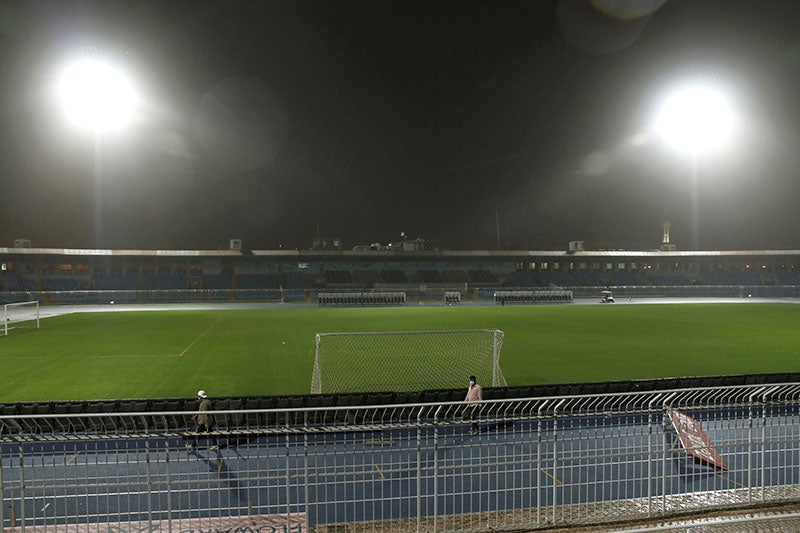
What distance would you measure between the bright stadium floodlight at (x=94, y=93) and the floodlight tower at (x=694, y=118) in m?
Answer: 41.5

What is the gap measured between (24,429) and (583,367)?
57.2 feet

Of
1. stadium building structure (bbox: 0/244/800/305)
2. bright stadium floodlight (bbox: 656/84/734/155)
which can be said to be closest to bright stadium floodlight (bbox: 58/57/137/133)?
stadium building structure (bbox: 0/244/800/305)

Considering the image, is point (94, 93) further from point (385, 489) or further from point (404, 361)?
point (385, 489)

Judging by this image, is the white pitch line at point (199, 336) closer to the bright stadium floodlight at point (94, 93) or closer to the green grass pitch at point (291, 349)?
the green grass pitch at point (291, 349)

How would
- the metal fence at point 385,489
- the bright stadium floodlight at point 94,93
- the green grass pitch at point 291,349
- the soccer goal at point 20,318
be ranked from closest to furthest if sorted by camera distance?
the metal fence at point 385,489, the green grass pitch at point 291,349, the soccer goal at point 20,318, the bright stadium floodlight at point 94,93

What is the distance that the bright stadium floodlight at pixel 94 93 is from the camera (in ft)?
112

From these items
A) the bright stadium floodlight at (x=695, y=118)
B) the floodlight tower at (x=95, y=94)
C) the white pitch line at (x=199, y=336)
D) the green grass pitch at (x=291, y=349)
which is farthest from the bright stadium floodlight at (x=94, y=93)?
the bright stadium floodlight at (x=695, y=118)

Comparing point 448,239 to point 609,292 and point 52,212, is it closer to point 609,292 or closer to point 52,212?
point 609,292

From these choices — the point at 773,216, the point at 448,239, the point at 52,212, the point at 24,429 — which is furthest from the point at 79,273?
the point at 773,216

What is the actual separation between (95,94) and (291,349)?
26.3 metres

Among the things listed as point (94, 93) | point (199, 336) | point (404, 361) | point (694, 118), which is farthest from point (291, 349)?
point (694, 118)

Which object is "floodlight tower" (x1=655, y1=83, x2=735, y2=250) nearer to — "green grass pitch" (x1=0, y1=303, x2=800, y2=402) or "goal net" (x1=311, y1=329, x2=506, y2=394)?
"green grass pitch" (x1=0, y1=303, x2=800, y2=402)

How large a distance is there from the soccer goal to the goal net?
55.3 feet

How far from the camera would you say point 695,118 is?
45.1 meters
